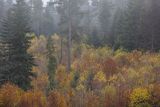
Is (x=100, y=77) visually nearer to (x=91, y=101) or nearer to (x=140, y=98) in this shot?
(x=91, y=101)

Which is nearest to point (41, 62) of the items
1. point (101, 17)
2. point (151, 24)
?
point (151, 24)

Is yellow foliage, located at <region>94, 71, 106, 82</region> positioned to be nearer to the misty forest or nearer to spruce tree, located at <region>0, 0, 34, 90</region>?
the misty forest

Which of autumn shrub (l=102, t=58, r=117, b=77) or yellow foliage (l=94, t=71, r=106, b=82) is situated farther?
autumn shrub (l=102, t=58, r=117, b=77)

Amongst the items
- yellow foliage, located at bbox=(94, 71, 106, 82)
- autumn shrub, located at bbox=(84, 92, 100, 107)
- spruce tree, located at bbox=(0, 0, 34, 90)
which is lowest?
autumn shrub, located at bbox=(84, 92, 100, 107)

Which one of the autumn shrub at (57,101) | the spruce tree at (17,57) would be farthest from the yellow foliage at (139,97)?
the spruce tree at (17,57)

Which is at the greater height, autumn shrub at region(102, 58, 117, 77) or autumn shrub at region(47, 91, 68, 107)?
Answer: autumn shrub at region(102, 58, 117, 77)

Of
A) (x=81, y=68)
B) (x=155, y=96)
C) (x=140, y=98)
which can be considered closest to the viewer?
(x=140, y=98)

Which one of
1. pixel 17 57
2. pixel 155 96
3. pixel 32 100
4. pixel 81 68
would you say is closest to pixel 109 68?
pixel 81 68

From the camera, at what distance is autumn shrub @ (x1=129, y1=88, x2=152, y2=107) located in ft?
48.9

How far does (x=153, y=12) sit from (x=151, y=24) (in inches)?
53.8

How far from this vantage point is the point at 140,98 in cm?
1496

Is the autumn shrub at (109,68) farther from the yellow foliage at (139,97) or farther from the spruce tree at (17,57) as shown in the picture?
the yellow foliage at (139,97)

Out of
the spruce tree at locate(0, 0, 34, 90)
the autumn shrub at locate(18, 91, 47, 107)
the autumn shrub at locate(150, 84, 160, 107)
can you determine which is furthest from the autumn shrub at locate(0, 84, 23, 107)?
the autumn shrub at locate(150, 84, 160, 107)

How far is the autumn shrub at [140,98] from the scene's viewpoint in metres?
14.9
